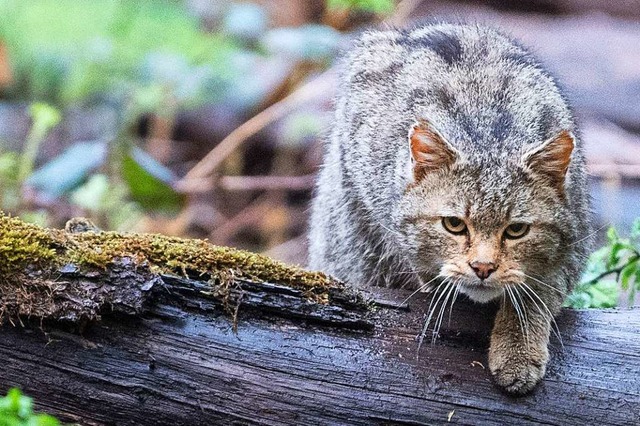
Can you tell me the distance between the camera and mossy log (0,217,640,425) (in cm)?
337

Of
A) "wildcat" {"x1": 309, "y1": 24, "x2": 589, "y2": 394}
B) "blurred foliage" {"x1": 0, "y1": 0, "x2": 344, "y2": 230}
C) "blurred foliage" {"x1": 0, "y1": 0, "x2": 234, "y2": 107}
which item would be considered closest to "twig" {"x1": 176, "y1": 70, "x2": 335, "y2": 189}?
"blurred foliage" {"x1": 0, "y1": 0, "x2": 344, "y2": 230}

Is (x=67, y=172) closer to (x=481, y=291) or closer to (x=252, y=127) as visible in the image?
(x=252, y=127)

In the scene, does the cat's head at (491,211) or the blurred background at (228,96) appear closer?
the cat's head at (491,211)

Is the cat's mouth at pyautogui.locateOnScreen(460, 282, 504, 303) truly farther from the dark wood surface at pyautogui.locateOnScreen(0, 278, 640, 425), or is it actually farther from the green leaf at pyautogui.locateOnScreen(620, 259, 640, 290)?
the green leaf at pyautogui.locateOnScreen(620, 259, 640, 290)

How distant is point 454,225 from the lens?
3.65 meters

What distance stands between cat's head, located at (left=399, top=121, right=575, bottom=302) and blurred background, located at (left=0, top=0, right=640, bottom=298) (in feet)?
13.6

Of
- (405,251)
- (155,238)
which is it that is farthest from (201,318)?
(405,251)

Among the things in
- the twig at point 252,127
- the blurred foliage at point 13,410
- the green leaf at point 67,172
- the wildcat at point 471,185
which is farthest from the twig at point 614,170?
the blurred foliage at point 13,410

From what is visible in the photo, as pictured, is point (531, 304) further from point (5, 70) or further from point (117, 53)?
point (5, 70)

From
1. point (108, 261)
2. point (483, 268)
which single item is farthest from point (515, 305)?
point (108, 261)

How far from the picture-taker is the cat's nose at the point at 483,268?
3.48 m

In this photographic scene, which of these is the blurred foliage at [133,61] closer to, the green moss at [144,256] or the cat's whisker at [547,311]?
the green moss at [144,256]

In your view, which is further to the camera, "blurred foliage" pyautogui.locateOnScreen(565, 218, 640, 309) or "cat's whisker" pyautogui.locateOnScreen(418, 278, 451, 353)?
"blurred foliage" pyautogui.locateOnScreen(565, 218, 640, 309)

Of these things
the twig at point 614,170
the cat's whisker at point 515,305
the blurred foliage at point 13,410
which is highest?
the twig at point 614,170
